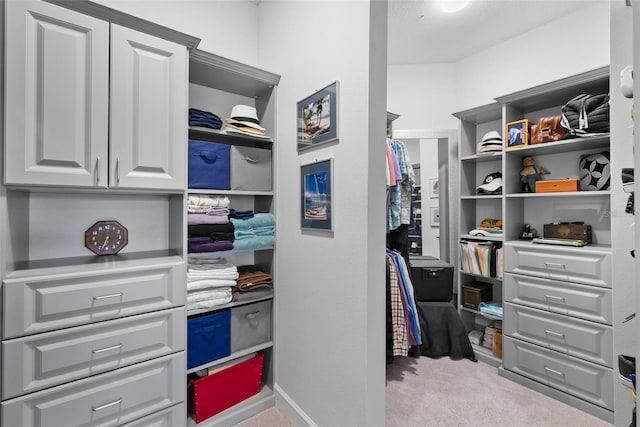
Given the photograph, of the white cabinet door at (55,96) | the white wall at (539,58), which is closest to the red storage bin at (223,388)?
the white cabinet door at (55,96)

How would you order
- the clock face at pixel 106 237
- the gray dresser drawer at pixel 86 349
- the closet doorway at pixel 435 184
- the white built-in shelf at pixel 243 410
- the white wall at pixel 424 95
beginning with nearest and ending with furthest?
the gray dresser drawer at pixel 86 349 → the clock face at pixel 106 237 → the white built-in shelf at pixel 243 410 → the closet doorway at pixel 435 184 → the white wall at pixel 424 95

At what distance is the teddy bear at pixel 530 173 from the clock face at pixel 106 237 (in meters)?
3.02

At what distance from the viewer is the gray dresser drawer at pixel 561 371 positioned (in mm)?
1911

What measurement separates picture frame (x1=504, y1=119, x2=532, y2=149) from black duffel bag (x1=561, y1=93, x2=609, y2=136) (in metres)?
0.26

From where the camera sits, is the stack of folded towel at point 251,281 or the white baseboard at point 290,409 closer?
the white baseboard at point 290,409

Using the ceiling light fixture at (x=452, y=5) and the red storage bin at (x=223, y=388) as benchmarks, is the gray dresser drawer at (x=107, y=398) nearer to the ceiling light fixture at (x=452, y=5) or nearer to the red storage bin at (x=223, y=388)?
the red storage bin at (x=223, y=388)

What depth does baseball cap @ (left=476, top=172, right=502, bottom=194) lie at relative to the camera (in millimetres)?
2660

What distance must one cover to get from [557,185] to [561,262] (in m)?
0.58

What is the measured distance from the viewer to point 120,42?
4.63 ft

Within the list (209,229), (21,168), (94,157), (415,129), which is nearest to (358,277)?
(209,229)

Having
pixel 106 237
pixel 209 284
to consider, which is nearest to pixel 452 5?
pixel 209 284

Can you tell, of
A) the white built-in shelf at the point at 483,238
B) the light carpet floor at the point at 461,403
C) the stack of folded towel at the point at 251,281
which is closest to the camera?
the light carpet floor at the point at 461,403

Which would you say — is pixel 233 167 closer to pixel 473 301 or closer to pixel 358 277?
pixel 358 277

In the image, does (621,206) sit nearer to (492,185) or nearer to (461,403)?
(492,185)
